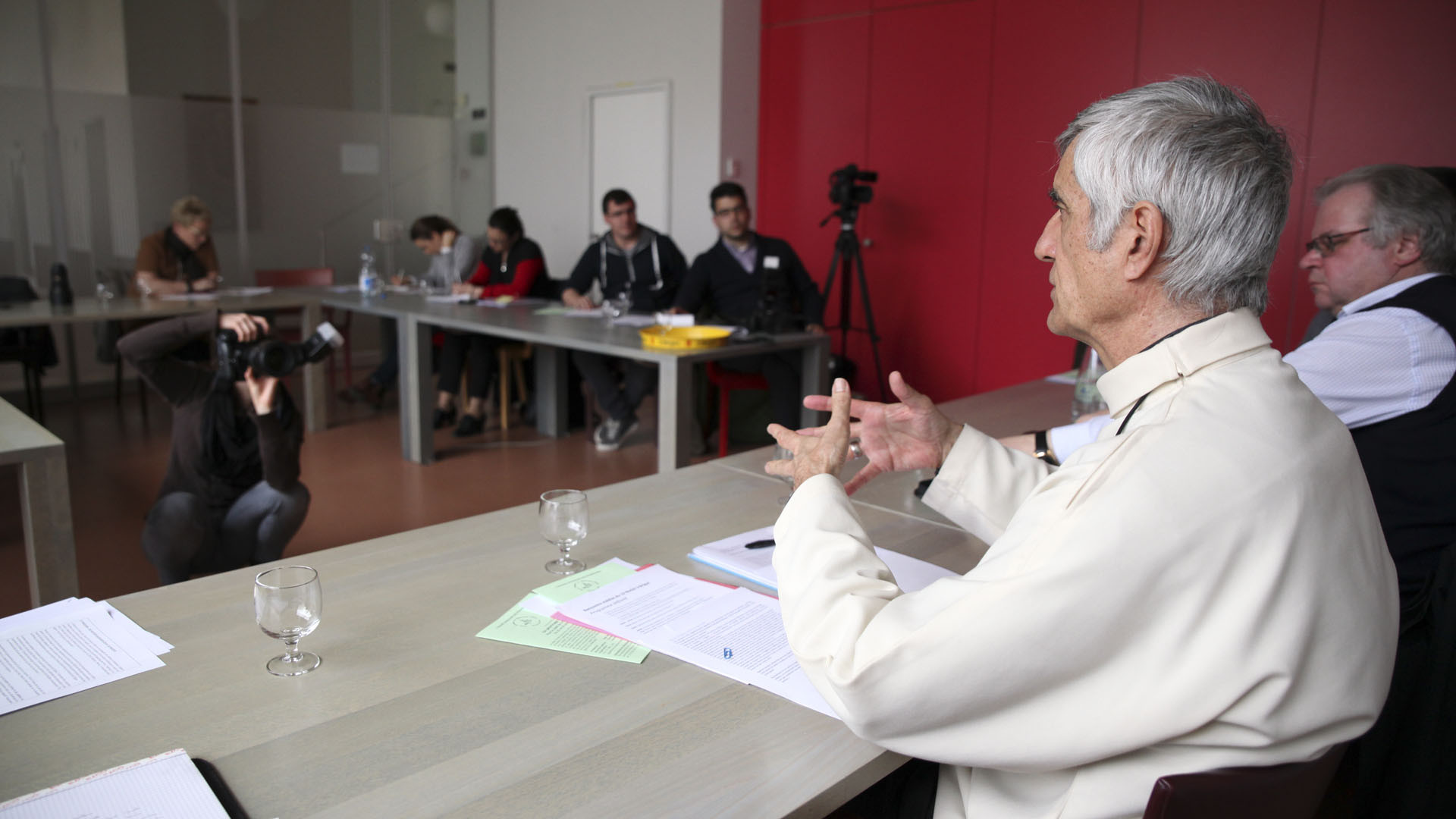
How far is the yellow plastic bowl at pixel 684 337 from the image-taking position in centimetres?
373

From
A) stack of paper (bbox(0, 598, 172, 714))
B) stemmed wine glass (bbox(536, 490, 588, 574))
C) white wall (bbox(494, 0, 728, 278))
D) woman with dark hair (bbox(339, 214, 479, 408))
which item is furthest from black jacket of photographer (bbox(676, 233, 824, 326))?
stack of paper (bbox(0, 598, 172, 714))

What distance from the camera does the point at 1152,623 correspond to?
2.74 ft

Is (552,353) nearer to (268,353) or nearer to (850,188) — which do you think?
(850,188)

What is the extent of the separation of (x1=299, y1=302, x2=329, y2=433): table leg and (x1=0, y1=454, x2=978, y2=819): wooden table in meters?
4.31

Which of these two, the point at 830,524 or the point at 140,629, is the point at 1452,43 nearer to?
the point at 830,524

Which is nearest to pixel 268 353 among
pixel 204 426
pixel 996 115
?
pixel 204 426

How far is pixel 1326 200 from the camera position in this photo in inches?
83.4

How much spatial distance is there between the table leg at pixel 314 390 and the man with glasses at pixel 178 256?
660mm

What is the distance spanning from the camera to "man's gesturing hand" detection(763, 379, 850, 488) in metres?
1.18

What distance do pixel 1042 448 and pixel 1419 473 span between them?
2.14ft

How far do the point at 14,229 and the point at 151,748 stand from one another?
6325 millimetres

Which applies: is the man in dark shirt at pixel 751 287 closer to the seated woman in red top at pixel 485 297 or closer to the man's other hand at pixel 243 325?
the seated woman in red top at pixel 485 297

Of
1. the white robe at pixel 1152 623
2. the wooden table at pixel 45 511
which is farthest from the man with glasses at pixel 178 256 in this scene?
the white robe at pixel 1152 623

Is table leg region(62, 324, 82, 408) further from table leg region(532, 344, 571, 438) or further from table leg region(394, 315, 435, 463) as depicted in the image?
table leg region(532, 344, 571, 438)
